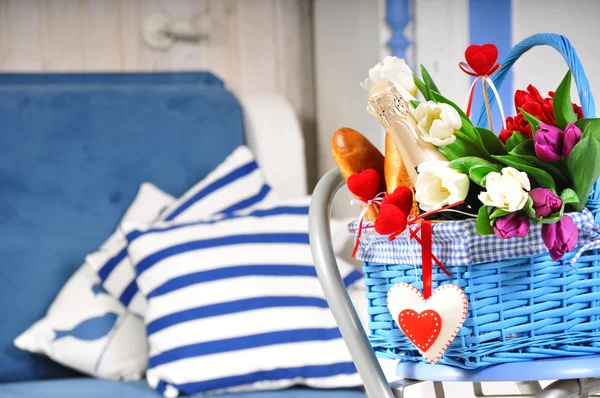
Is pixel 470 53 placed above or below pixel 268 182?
above

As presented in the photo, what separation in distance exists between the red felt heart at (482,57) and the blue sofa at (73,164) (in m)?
1.09

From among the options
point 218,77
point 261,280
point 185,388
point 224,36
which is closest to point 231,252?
point 261,280

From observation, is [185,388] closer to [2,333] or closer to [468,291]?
[2,333]

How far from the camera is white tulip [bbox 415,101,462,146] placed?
0.64 metres

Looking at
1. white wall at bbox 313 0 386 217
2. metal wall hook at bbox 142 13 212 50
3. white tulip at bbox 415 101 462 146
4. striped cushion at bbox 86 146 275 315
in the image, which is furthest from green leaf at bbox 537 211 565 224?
metal wall hook at bbox 142 13 212 50

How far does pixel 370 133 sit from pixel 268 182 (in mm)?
288

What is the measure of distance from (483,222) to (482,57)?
0.20 m

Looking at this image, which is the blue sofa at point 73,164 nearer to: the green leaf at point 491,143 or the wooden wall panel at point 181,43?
the wooden wall panel at point 181,43

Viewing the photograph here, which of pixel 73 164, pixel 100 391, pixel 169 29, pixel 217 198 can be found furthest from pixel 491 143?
pixel 169 29

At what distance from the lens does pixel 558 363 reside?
2.08ft

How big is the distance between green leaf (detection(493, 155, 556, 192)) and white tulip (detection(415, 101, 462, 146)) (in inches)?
1.8

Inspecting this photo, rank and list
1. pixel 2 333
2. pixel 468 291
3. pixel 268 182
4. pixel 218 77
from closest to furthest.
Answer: pixel 468 291, pixel 2 333, pixel 268 182, pixel 218 77

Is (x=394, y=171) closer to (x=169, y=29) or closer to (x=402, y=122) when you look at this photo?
(x=402, y=122)

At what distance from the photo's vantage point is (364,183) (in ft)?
2.26
